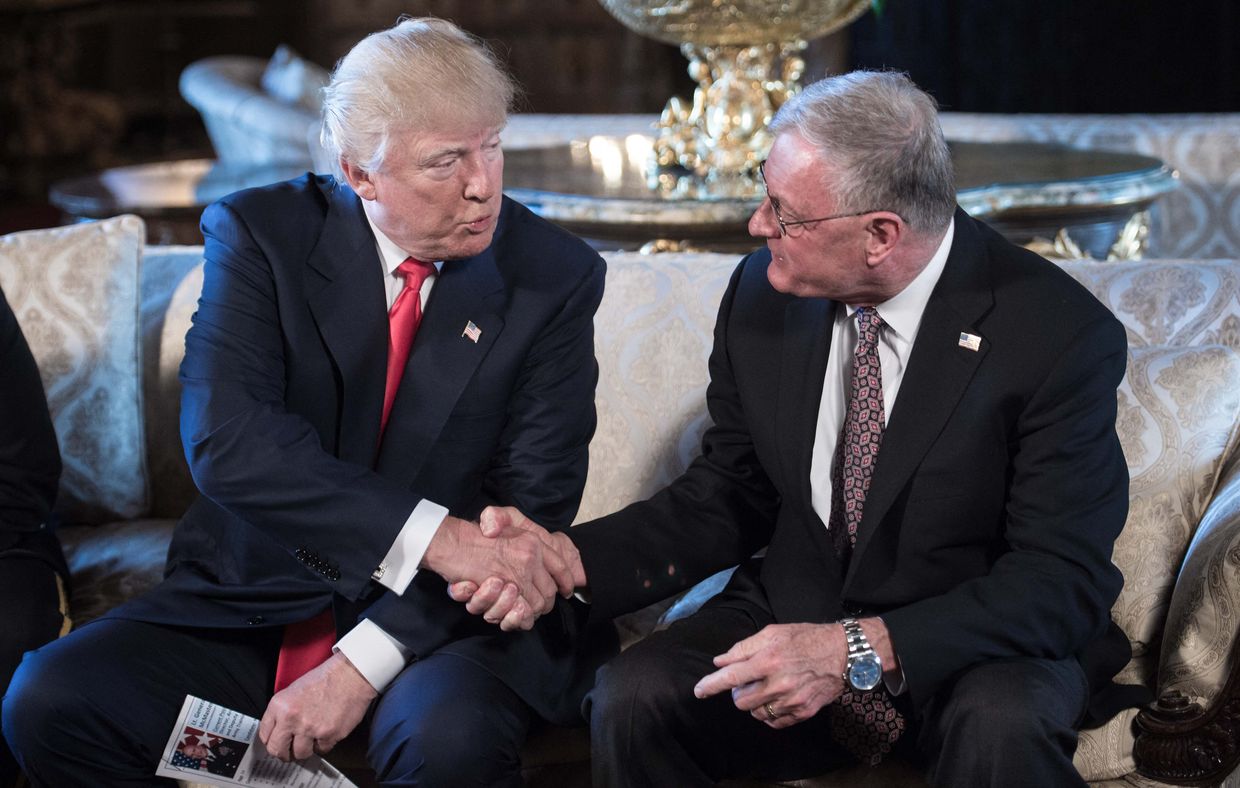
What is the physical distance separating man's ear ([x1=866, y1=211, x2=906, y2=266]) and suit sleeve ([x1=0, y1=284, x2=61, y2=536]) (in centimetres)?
139

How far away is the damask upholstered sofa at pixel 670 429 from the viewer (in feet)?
6.30

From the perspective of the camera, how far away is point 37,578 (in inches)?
89.6

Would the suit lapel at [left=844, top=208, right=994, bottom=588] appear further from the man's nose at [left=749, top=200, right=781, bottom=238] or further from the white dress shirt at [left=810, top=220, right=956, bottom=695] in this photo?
the man's nose at [left=749, top=200, right=781, bottom=238]

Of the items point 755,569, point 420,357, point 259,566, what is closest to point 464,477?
point 420,357

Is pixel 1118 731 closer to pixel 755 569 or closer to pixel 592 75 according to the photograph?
pixel 755 569

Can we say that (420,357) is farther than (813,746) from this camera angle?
Yes

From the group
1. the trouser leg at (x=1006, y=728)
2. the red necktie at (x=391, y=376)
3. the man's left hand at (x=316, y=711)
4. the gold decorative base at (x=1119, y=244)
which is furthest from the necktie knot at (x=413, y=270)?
the gold decorative base at (x=1119, y=244)

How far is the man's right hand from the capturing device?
192 cm

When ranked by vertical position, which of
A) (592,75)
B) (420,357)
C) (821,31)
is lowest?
(592,75)

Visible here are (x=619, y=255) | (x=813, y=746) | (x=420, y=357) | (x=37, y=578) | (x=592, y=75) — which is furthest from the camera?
(x=592, y=75)

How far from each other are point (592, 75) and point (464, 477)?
6.69 meters

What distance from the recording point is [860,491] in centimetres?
197

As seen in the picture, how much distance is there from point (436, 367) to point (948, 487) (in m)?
0.76

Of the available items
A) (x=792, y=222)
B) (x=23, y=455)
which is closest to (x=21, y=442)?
(x=23, y=455)
